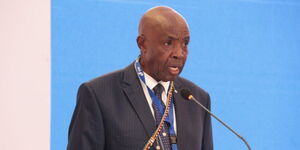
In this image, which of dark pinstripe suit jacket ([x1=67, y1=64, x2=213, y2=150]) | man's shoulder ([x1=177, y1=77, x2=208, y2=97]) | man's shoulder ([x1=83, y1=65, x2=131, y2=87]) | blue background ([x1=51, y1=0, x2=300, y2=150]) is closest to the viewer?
dark pinstripe suit jacket ([x1=67, y1=64, x2=213, y2=150])

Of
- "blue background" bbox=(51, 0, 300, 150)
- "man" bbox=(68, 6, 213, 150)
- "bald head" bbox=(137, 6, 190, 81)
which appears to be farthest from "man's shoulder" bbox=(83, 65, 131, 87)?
"blue background" bbox=(51, 0, 300, 150)

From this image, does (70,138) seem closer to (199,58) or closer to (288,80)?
(199,58)

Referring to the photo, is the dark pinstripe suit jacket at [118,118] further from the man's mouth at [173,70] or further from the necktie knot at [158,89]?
the man's mouth at [173,70]

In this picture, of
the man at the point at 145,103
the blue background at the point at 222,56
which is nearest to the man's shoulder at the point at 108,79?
the man at the point at 145,103

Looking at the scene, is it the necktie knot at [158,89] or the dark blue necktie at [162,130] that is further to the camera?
the necktie knot at [158,89]

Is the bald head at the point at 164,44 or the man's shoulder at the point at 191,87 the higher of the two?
the bald head at the point at 164,44

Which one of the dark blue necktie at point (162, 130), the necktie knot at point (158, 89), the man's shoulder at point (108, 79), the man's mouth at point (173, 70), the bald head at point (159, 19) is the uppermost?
the bald head at point (159, 19)

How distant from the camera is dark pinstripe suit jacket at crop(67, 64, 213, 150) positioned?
2574 millimetres

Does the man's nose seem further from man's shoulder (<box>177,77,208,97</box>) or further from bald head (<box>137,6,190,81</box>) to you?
man's shoulder (<box>177,77,208,97</box>)

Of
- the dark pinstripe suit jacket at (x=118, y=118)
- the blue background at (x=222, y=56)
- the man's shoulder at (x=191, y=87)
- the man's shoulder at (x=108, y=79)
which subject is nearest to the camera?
the dark pinstripe suit jacket at (x=118, y=118)

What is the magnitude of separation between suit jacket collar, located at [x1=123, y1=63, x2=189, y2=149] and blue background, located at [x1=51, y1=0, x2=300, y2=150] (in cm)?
104

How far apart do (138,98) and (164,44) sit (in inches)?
10.4

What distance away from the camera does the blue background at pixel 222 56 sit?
12.3 ft

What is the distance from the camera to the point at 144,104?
267 centimetres
